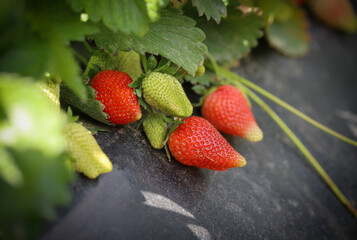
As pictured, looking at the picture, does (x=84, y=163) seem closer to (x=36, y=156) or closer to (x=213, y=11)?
(x=36, y=156)

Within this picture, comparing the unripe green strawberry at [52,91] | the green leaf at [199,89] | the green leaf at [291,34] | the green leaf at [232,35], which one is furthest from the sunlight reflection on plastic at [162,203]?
the green leaf at [291,34]

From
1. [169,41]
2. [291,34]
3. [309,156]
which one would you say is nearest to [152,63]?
[169,41]

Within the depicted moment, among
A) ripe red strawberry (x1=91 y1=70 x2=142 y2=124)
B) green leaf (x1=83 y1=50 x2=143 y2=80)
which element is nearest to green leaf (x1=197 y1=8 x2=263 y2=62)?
green leaf (x1=83 y1=50 x2=143 y2=80)

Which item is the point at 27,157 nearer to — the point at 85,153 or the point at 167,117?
the point at 85,153

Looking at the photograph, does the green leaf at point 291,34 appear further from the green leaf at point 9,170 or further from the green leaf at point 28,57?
the green leaf at point 9,170

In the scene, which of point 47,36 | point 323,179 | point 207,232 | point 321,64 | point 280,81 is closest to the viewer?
point 47,36

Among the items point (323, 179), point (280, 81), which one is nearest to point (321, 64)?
point (280, 81)

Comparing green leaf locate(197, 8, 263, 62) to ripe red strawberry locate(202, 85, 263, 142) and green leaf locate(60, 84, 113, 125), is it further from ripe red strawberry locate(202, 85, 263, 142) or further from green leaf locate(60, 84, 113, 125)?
green leaf locate(60, 84, 113, 125)
